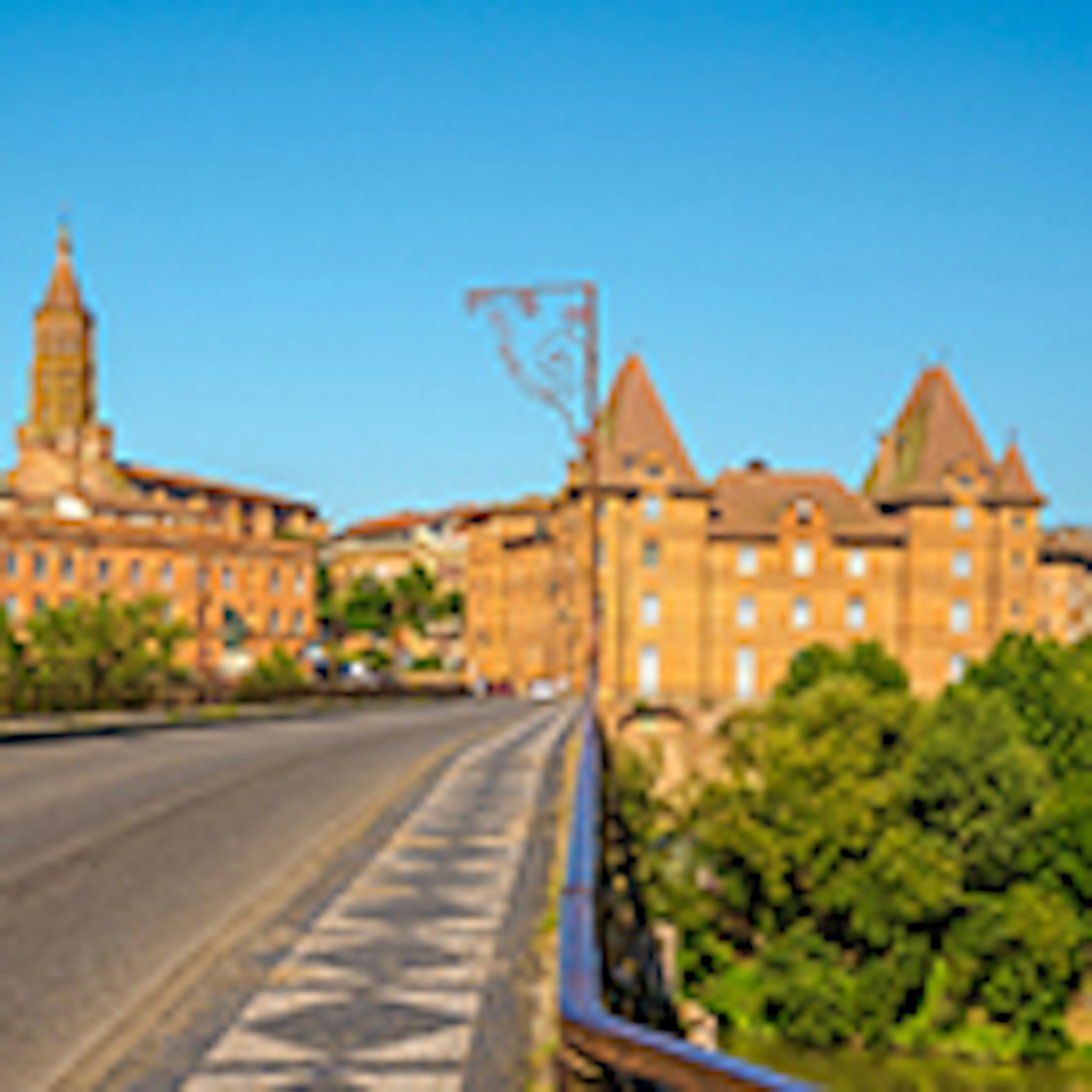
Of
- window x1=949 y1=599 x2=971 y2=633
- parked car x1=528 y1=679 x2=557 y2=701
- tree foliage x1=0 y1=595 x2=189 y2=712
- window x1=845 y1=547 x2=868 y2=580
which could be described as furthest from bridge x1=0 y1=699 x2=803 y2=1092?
window x1=949 y1=599 x2=971 y2=633

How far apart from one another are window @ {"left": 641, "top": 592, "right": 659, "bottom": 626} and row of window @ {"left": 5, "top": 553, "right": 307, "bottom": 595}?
3790 centimetres

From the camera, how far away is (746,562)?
101 meters

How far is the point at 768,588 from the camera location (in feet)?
332

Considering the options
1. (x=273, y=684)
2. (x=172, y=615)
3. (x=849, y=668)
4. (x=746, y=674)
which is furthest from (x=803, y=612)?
(x=273, y=684)

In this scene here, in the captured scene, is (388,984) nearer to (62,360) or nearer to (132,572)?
(132,572)

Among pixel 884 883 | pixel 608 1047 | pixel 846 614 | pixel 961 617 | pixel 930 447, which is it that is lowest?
pixel 884 883

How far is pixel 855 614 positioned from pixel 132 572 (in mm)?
49901

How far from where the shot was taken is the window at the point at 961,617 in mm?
102062

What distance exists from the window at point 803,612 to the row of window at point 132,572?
4445cm

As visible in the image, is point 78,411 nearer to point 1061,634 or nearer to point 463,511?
point 463,511

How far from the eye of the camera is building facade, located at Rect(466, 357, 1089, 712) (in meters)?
97.8

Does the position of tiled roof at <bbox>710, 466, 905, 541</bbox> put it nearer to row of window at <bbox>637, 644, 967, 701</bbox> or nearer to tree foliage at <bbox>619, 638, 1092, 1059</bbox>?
row of window at <bbox>637, 644, 967, 701</bbox>

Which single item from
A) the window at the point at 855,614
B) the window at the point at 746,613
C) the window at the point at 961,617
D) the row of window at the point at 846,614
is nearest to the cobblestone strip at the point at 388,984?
the row of window at the point at 846,614

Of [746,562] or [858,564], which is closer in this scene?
[746,562]
